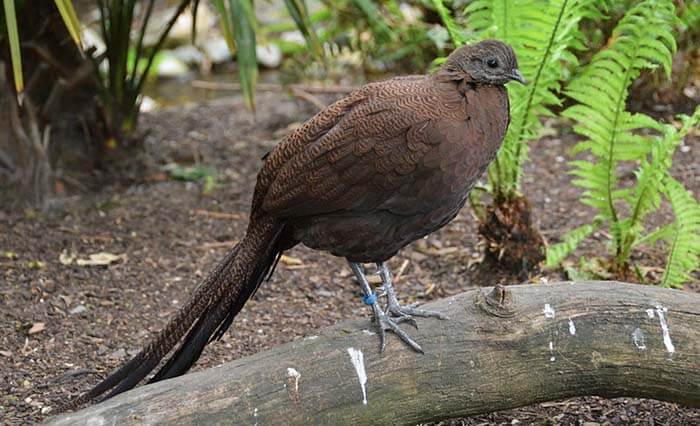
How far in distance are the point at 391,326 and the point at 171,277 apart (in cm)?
165

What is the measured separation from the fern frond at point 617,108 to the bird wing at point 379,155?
118 centimetres

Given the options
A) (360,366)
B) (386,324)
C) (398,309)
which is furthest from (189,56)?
(360,366)

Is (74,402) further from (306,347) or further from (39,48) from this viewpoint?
(39,48)

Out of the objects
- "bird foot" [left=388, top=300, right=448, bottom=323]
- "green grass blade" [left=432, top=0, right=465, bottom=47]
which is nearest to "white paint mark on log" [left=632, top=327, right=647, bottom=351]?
"bird foot" [left=388, top=300, right=448, bottom=323]

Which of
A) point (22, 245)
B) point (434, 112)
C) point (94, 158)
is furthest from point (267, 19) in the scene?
point (434, 112)

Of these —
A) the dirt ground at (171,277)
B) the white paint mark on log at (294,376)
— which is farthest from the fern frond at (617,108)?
the white paint mark on log at (294,376)

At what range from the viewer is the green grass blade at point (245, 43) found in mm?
4332

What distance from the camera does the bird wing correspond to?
2.65m

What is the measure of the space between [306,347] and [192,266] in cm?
168

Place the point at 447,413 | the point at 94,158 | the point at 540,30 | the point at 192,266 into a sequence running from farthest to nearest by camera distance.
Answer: the point at 94,158
the point at 192,266
the point at 540,30
the point at 447,413

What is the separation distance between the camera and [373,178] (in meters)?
2.71

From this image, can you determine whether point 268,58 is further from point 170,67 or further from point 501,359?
point 501,359

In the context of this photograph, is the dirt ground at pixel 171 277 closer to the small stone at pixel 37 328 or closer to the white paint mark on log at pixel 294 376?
the small stone at pixel 37 328

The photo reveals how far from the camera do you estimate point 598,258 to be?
154 inches
